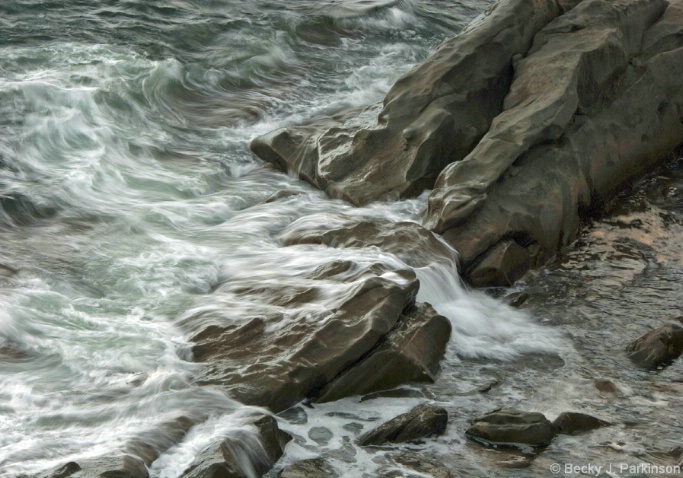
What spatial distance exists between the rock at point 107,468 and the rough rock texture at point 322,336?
952mm

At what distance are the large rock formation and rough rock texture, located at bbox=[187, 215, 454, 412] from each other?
1.28m

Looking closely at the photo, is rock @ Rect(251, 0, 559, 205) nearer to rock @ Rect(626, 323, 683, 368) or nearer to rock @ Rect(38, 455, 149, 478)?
rock @ Rect(626, 323, 683, 368)

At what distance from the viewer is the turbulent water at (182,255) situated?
5777mm

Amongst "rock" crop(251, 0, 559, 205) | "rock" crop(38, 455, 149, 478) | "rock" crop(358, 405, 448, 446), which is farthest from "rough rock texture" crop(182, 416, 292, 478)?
"rock" crop(251, 0, 559, 205)

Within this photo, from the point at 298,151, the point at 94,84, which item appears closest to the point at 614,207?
the point at 298,151

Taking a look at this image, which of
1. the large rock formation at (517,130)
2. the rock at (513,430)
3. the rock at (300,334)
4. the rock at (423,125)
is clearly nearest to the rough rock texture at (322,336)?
the rock at (300,334)

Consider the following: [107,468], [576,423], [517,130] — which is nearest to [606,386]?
[576,423]

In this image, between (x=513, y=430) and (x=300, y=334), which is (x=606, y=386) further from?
(x=300, y=334)

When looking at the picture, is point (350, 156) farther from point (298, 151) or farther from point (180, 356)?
point (180, 356)

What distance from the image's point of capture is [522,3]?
9859mm

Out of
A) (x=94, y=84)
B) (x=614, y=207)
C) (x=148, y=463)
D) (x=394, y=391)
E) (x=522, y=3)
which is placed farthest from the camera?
(x=94, y=84)

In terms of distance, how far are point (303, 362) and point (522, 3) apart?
5.41m

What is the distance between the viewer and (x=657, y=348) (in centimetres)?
662

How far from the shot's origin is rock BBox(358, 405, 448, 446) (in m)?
5.70
